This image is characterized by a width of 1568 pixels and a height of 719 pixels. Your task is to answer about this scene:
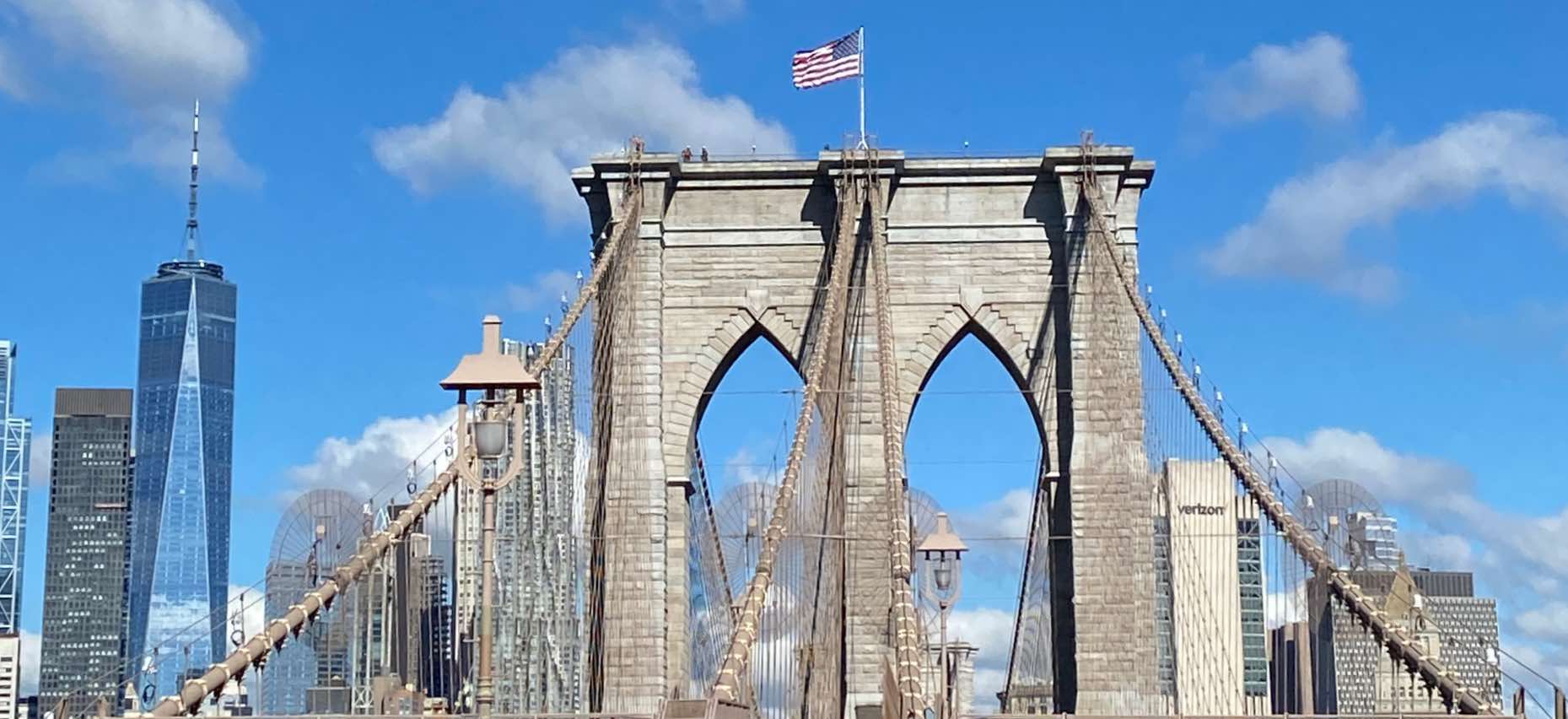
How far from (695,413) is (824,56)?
617cm

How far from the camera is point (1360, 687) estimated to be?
137 ft

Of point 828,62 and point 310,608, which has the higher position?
point 828,62

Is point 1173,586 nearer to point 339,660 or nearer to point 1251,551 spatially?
point 339,660

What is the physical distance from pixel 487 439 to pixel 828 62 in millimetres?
24107

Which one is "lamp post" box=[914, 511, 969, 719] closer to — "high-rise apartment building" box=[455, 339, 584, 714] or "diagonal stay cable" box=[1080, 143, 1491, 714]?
"diagonal stay cable" box=[1080, 143, 1491, 714]

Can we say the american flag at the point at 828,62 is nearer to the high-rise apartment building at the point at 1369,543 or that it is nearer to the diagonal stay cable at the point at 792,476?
the diagonal stay cable at the point at 792,476

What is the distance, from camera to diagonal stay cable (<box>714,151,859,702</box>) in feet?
63.5

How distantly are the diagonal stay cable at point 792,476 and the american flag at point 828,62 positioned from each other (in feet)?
6.68

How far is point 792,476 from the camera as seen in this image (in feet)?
103

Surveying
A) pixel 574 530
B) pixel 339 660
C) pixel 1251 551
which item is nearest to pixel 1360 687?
pixel 574 530

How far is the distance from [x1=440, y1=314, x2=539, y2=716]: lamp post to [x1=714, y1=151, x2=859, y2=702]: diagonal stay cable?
1.58m

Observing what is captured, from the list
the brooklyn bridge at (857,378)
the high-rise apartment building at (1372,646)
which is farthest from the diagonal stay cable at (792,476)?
the high-rise apartment building at (1372,646)

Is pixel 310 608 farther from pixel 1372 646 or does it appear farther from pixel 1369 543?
pixel 1372 646

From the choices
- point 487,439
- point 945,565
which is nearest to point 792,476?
point 945,565
